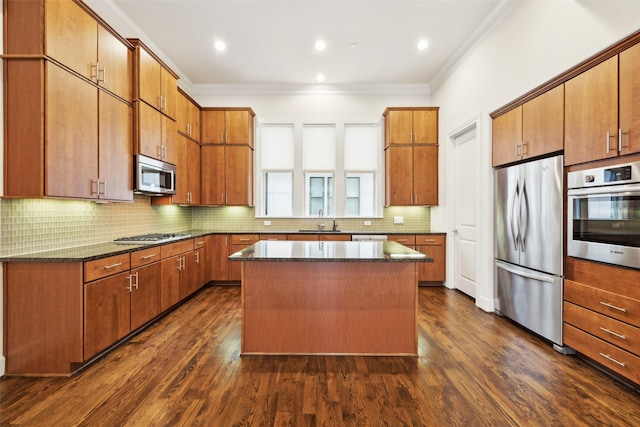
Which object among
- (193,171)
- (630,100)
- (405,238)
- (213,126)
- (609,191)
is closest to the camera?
(630,100)

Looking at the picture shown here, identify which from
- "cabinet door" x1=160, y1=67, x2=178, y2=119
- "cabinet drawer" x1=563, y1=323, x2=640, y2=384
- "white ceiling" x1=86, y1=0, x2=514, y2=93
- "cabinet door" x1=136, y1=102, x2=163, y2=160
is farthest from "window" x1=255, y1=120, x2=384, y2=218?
"cabinet drawer" x1=563, y1=323, x2=640, y2=384

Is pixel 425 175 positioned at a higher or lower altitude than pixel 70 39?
lower

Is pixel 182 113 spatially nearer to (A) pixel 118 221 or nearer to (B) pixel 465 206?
(A) pixel 118 221

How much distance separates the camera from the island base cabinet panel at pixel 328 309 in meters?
2.59

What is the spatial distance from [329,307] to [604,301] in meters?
2.05

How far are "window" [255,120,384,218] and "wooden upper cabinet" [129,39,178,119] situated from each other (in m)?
1.91

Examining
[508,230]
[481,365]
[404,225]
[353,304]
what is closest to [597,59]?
[508,230]

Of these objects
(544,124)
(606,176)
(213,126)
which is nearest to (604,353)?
(606,176)

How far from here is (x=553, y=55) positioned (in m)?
2.74

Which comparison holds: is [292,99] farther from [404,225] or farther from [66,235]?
[66,235]

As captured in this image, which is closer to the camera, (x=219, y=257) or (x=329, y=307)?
(x=329, y=307)

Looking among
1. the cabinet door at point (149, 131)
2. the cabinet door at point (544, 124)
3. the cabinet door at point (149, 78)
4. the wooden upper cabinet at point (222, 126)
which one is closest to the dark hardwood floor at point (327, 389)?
the cabinet door at point (544, 124)

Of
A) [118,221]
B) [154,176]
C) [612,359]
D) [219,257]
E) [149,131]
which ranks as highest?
[149,131]

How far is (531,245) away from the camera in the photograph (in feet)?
9.89
